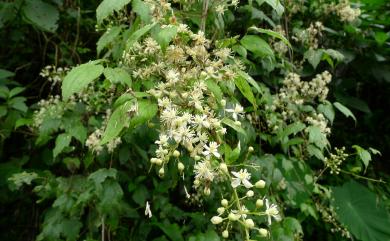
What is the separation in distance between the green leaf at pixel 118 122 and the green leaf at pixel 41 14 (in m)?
1.11

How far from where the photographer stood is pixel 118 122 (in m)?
0.98

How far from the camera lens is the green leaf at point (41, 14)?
191cm

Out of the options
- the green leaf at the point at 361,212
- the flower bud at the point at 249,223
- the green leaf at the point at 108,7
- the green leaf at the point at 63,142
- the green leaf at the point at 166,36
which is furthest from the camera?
the green leaf at the point at 361,212

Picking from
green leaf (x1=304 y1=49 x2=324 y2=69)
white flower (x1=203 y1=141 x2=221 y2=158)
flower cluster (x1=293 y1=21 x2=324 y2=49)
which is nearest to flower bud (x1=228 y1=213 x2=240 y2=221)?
white flower (x1=203 y1=141 x2=221 y2=158)

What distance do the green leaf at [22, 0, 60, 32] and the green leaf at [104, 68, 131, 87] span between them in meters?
0.94

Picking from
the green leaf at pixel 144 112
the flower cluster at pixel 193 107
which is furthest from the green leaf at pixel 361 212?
the green leaf at pixel 144 112

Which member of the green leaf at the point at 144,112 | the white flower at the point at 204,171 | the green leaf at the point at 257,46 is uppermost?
the green leaf at the point at 257,46

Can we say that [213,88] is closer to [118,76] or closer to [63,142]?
[118,76]

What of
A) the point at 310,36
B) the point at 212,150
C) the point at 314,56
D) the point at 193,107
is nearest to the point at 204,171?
the point at 212,150

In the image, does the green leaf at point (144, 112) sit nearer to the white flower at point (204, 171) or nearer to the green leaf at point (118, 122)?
the green leaf at point (118, 122)

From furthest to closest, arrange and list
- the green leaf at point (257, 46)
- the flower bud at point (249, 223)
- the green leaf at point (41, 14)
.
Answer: the green leaf at point (41, 14)
the green leaf at point (257, 46)
the flower bud at point (249, 223)

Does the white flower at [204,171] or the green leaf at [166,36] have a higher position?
the green leaf at [166,36]

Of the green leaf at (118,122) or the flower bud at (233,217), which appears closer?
the flower bud at (233,217)

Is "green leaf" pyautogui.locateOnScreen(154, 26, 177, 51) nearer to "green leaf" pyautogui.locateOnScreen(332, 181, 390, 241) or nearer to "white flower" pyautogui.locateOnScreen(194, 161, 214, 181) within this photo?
"white flower" pyautogui.locateOnScreen(194, 161, 214, 181)
